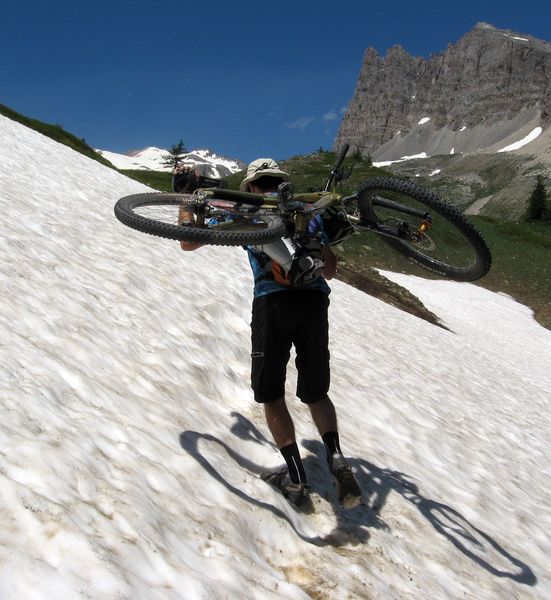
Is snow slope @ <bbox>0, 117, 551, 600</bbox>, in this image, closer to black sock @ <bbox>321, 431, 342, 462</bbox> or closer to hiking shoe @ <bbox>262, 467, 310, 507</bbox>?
hiking shoe @ <bbox>262, 467, 310, 507</bbox>

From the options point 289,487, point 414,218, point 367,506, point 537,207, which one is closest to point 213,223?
point 414,218

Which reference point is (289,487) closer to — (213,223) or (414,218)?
(213,223)

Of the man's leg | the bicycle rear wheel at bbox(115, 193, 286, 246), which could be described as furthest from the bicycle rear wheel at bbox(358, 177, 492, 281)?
the man's leg

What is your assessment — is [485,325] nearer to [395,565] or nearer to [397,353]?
[397,353]

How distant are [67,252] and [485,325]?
76.0 feet

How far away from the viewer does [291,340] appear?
5.93 m

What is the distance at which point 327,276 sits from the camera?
641 cm

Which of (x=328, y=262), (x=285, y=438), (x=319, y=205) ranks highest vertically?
(x=319, y=205)

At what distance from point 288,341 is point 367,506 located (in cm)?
219

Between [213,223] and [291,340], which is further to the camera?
[213,223]

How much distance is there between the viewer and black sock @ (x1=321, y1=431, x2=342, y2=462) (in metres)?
5.70

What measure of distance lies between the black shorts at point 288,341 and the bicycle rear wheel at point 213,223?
70cm

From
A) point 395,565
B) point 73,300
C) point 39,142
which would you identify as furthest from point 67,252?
point 39,142

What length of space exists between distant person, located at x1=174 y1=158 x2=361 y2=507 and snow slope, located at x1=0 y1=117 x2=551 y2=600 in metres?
0.49
